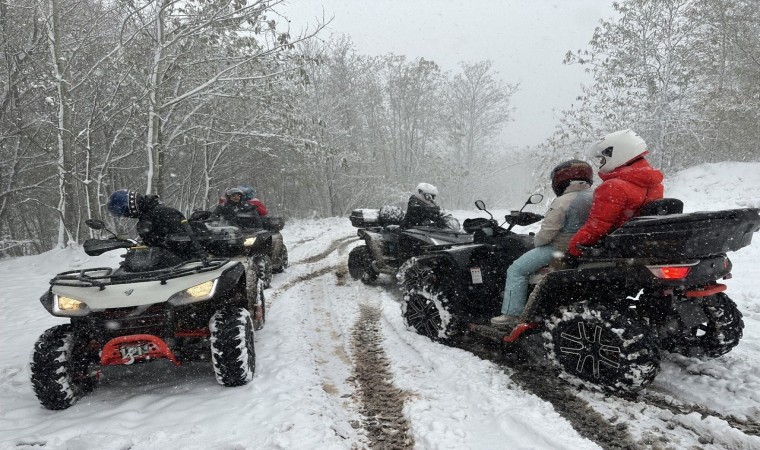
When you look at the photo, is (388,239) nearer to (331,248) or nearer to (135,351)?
(135,351)

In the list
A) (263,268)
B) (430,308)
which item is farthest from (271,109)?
(430,308)

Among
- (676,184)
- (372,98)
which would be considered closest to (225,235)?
(676,184)

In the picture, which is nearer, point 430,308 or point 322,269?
point 430,308

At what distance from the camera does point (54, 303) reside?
138 inches

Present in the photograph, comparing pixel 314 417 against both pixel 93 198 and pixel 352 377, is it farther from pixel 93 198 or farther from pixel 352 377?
pixel 93 198

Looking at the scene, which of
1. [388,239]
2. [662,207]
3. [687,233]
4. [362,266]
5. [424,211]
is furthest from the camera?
[362,266]

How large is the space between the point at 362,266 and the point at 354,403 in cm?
509

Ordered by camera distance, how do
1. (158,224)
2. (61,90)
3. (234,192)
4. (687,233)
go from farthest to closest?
(61,90)
(234,192)
(158,224)
(687,233)

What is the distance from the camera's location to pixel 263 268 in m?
7.69

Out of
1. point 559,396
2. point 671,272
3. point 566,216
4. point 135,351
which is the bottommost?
point 559,396

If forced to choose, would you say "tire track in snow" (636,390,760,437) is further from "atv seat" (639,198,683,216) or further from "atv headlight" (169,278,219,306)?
"atv headlight" (169,278,219,306)

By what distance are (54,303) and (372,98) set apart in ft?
104

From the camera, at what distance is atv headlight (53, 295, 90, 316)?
11.2ft

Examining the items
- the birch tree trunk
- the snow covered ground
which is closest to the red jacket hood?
the snow covered ground
